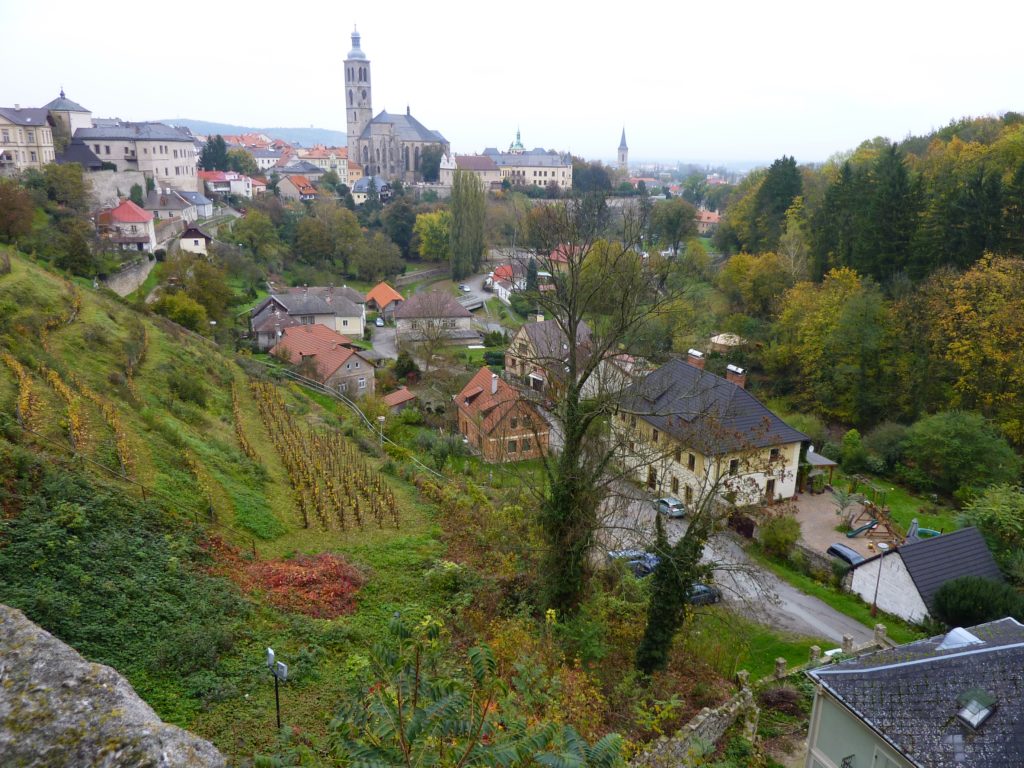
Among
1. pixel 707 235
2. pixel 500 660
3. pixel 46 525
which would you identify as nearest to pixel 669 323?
pixel 500 660

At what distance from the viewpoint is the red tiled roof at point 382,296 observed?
50250mm

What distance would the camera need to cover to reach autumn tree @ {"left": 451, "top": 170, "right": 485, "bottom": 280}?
57250 mm

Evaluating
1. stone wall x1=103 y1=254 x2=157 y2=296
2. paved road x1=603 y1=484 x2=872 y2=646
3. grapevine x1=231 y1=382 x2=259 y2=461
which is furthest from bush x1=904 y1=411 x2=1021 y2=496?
stone wall x1=103 y1=254 x2=157 y2=296

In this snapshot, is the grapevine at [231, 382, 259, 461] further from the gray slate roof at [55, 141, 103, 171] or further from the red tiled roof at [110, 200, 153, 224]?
the gray slate roof at [55, 141, 103, 171]

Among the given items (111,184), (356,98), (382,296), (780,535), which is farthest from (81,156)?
(356,98)

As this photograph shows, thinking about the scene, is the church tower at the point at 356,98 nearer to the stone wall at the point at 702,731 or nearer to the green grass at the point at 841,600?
the green grass at the point at 841,600

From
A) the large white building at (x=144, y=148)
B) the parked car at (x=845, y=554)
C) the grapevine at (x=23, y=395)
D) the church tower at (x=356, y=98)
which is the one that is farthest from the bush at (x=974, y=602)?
the church tower at (x=356, y=98)

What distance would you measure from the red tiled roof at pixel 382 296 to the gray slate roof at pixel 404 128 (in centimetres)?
5616

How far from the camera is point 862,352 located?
28.4 meters

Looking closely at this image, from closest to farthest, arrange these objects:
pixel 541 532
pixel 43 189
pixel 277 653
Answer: pixel 277 653, pixel 541 532, pixel 43 189

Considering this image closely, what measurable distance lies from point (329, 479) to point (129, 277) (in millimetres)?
26029

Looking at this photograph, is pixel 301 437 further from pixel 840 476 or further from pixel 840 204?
pixel 840 204

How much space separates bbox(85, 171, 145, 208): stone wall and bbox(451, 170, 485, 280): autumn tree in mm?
24309

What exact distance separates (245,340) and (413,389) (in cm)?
944
